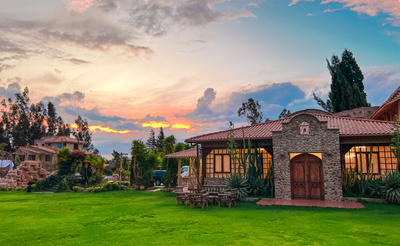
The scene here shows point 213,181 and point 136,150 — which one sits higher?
point 136,150

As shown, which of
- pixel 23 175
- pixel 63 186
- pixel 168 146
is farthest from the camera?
pixel 168 146

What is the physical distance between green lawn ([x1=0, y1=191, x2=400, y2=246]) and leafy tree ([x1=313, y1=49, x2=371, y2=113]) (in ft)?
106

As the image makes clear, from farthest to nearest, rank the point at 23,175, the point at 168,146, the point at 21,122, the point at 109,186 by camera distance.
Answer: the point at 21,122 < the point at 168,146 < the point at 23,175 < the point at 109,186

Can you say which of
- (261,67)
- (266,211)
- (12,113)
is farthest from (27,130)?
(266,211)

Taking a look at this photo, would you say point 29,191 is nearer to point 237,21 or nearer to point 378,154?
point 237,21

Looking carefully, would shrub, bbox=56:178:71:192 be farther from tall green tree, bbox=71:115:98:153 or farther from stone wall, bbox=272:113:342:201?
tall green tree, bbox=71:115:98:153

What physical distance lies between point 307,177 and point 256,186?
274 cm

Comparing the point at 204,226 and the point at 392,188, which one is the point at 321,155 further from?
the point at 204,226

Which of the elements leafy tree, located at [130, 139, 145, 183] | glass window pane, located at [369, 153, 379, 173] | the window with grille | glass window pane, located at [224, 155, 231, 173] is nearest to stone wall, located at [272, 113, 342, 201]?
the window with grille

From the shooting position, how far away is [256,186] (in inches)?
598

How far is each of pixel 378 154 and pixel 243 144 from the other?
7.11 meters

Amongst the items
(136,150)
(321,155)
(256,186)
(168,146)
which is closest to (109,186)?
(136,150)

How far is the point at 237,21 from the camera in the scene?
18828 millimetres

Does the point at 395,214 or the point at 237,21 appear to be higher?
the point at 237,21
